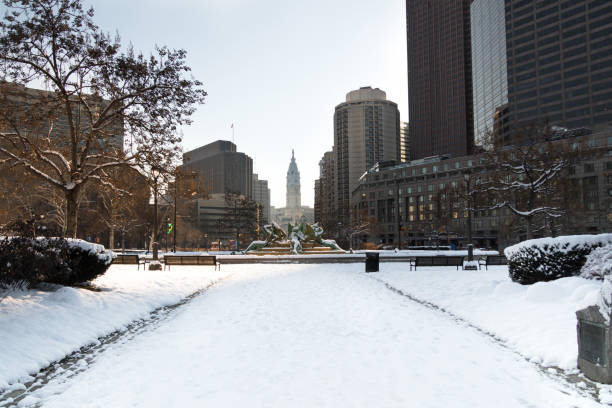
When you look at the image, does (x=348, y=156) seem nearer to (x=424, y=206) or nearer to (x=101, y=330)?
(x=424, y=206)

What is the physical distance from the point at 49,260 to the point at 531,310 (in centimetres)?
1245

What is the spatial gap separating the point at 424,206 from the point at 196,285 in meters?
112

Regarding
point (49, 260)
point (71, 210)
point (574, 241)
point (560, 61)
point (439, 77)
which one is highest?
point (439, 77)

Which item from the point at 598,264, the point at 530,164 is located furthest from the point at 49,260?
the point at 530,164

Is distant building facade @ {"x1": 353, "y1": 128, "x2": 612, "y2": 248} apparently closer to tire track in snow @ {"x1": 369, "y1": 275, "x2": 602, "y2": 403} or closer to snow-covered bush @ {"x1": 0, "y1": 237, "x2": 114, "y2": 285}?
tire track in snow @ {"x1": 369, "y1": 275, "x2": 602, "y2": 403}

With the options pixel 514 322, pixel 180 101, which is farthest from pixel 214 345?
pixel 180 101

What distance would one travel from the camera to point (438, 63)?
184750mm

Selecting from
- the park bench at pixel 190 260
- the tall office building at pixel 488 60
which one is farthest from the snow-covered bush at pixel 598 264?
the tall office building at pixel 488 60

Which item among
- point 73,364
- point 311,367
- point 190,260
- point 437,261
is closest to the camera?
point 311,367

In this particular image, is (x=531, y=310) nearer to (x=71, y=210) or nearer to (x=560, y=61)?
(x=71, y=210)

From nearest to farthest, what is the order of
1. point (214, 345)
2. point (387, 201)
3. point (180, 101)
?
point (214, 345), point (180, 101), point (387, 201)

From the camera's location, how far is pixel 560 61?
357ft

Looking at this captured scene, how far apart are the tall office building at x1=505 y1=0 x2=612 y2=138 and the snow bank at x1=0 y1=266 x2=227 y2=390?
108 meters

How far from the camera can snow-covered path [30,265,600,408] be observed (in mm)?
5137
